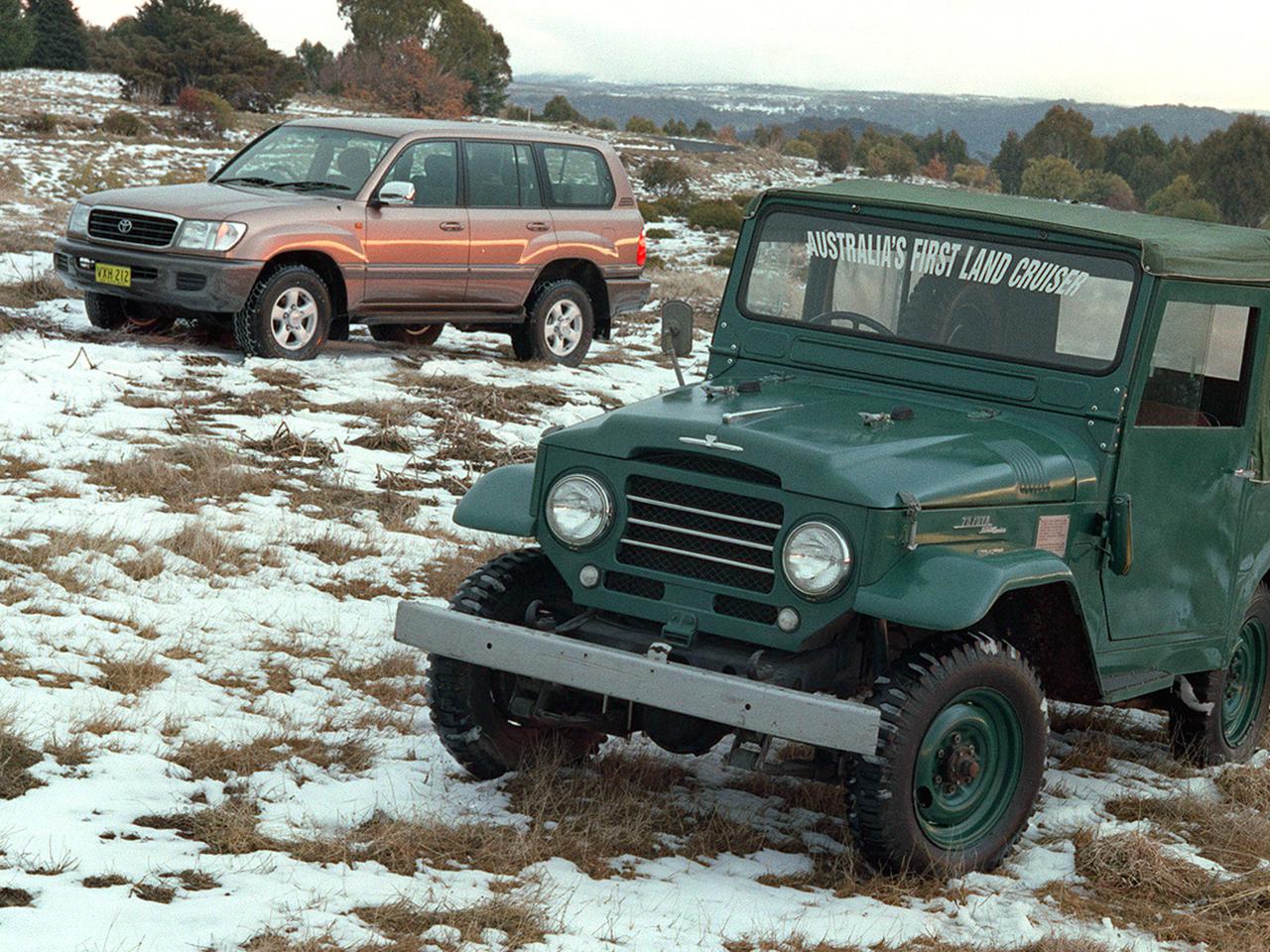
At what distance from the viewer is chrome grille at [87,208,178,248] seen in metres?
12.1

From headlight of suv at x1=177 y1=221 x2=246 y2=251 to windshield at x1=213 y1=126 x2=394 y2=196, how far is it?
1117mm

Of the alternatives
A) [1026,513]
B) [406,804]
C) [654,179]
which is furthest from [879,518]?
[654,179]

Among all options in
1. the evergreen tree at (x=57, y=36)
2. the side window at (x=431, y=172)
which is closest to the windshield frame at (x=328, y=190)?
the side window at (x=431, y=172)

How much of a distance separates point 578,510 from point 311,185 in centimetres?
836

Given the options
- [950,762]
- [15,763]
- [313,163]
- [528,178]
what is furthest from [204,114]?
[950,762]

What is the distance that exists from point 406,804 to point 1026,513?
2.17 m

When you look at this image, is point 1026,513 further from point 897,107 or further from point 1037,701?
point 897,107

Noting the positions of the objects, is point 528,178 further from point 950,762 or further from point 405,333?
point 950,762

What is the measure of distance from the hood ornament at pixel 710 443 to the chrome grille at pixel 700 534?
14 cm

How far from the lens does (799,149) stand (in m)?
83.1

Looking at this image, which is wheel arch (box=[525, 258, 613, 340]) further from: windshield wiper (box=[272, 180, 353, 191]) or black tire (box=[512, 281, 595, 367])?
windshield wiper (box=[272, 180, 353, 191])

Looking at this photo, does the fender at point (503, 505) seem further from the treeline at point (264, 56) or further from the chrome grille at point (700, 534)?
the treeline at point (264, 56)

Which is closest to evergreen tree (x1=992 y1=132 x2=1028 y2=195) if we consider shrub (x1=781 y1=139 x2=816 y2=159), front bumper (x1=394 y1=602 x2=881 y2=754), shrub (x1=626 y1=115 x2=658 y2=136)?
shrub (x1=781 y1=139 x2=816 y2=159)

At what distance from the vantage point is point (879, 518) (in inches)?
191
